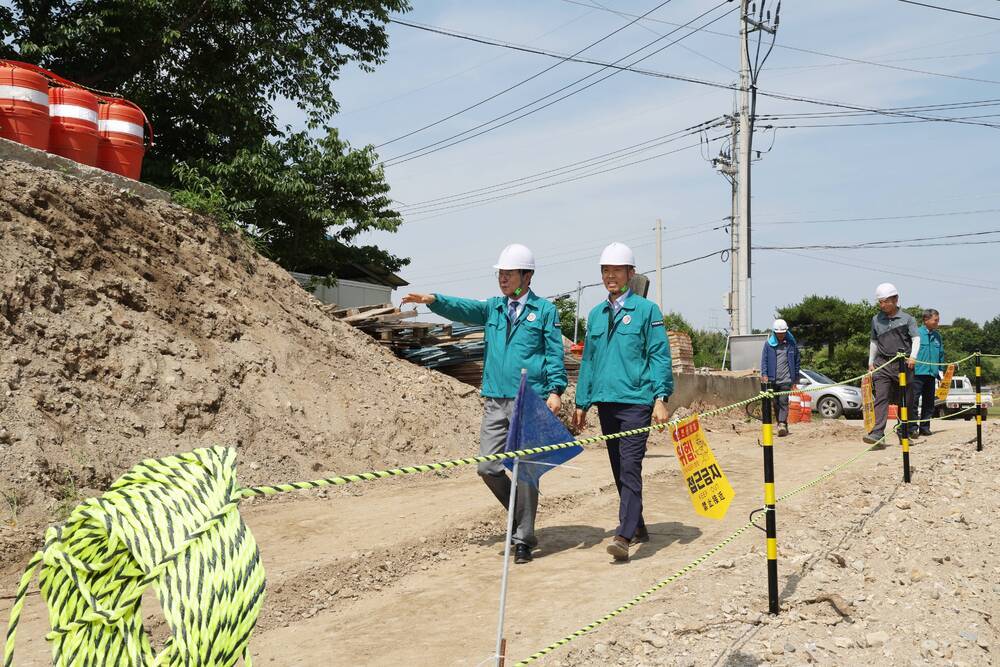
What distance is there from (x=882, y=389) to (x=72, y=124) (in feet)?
33.7

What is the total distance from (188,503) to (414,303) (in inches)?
168

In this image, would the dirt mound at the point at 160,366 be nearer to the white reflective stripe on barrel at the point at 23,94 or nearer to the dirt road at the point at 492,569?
the white reflective stripe on barrel at the point at 23,94

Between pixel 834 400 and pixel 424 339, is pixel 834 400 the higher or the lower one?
the lower one

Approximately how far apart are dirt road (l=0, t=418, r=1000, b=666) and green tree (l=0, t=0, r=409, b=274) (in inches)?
303

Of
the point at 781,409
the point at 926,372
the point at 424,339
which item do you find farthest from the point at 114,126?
the point at 926,372

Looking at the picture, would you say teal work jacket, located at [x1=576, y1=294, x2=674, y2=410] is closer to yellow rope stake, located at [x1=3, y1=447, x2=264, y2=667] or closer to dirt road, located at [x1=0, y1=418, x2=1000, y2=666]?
dirt road, located at [x1=0, y1=418, x2=1000, y2=666]

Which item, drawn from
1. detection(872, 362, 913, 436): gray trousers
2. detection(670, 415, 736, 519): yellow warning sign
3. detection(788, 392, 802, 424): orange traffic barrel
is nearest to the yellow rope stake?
detection(670, 415, 736, 519): yellow warning sign

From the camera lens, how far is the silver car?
21562mm

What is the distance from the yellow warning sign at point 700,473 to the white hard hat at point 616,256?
1.26 m

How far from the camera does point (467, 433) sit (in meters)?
11.5

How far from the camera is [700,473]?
518cm

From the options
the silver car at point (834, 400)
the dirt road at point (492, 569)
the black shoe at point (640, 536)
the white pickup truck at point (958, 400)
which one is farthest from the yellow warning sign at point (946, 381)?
the white pickup truck at point (958, 400)

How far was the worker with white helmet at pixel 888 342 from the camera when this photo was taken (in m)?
10.5

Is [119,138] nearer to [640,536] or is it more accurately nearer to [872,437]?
[640,536]
